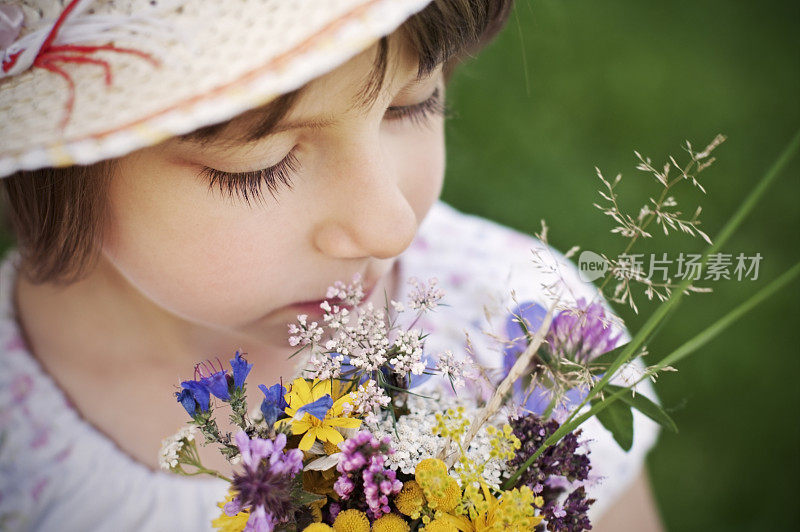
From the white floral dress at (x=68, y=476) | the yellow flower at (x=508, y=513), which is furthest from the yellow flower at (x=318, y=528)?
the white floral dress at (x=68, y=476)

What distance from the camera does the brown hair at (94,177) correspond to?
71 cm

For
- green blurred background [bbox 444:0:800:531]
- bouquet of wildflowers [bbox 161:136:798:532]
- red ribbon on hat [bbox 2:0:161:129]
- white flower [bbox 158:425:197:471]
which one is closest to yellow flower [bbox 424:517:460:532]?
bouquet of wildflowers [bbox 161:136:798:532]

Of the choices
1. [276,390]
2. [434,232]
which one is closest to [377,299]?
[434,232]

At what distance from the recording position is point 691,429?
1981 millimetres

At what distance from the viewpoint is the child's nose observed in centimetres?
75

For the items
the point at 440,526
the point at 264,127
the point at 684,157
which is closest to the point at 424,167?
the point at 264,127

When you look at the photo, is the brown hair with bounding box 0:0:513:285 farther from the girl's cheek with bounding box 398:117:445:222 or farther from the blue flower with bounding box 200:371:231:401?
the blue flower with bounding box 200:371:231:401

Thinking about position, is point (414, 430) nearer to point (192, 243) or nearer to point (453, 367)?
point (453, 367)

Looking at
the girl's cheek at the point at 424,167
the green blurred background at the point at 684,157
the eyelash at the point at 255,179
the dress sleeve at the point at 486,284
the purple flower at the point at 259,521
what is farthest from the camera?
the green blurred background at the point at 684,157

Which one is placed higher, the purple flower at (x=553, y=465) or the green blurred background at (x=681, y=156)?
the purple flower at (x=553, y=465)

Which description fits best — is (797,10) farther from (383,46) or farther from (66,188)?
(66,188)

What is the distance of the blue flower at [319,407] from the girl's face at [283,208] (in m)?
0.25

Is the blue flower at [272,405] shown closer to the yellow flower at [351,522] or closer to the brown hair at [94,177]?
the yellow flower at [351,522]

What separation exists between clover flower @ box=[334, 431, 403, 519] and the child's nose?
0.88ft
